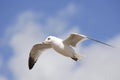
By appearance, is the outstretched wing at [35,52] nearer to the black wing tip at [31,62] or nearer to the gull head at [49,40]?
the black wing tip at [31,62]

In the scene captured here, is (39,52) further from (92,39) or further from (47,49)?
(92,39)

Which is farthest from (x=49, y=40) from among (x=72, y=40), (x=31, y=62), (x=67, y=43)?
A: (x=31, y=62)

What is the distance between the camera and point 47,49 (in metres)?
11.4

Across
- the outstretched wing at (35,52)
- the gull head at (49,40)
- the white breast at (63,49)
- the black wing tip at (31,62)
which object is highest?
the outstretched wing at (35,52)

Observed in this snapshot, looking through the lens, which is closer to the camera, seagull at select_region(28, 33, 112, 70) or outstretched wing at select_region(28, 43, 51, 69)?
seagull at select_region(28, 33, 112, 70)

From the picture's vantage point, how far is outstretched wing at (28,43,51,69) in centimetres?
1137

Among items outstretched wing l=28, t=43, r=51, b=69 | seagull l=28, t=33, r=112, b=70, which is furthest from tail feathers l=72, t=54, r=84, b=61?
outstretched wing l=28, t=43, r=51, b=69

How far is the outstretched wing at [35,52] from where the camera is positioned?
11.4 m

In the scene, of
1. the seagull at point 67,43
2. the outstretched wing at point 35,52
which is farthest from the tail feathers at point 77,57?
the outstretched wing at point 35,52

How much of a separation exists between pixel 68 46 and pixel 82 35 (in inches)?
20.3

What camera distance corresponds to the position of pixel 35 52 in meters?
11.7

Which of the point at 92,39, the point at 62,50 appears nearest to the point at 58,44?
the point at 62,50

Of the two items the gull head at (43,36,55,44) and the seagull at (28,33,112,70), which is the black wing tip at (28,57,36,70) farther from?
the gull head at (43,36,55,44)

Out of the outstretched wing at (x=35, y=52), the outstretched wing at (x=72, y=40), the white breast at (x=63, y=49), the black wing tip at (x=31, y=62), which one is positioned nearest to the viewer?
the white breast at (x=63, y=49)
